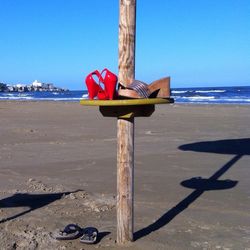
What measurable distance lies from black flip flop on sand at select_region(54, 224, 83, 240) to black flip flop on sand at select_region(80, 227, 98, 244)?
6cm

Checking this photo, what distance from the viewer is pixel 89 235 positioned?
15.2 ft

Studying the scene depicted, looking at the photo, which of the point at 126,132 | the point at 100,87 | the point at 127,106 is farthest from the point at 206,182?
the point at 100,87

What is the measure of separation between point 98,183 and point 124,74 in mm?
3237

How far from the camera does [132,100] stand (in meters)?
4.07

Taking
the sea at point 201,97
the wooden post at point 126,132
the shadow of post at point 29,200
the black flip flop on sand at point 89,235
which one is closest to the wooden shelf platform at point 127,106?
the wooden post at point 126,132

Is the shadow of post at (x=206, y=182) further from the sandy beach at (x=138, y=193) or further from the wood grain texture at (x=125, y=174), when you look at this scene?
the wood grain texture at (x=125, y=174)

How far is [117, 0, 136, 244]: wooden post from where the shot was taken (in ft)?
14.4

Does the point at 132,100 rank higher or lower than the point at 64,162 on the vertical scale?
higher

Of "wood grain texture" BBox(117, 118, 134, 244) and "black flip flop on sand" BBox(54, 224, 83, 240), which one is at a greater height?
"wood grain texture" BBox(117, 118, 134, 244)

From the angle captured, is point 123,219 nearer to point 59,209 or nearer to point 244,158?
point 59,209

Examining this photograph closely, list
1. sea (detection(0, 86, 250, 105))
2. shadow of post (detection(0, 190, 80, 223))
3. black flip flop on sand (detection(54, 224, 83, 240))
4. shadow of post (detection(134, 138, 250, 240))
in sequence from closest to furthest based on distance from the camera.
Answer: black flip flop on sand (detection(54, 224, 83, 240))
shadow of post (detection(134, 138, 250, 240))
shadow of post (detection(0, 190, 80, 223))
sea (detection(0, 86, 250, 105))

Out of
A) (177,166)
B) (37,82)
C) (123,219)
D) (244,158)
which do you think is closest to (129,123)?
(123,219)

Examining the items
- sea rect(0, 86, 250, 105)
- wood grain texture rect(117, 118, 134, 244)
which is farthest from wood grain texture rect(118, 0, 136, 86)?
sea rect(0, 86, 250, 105)

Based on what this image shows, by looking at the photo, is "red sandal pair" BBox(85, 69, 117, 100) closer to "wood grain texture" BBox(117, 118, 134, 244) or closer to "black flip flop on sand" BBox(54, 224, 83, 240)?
"wood grain texture" BBox(117, 118, 134, 244)
